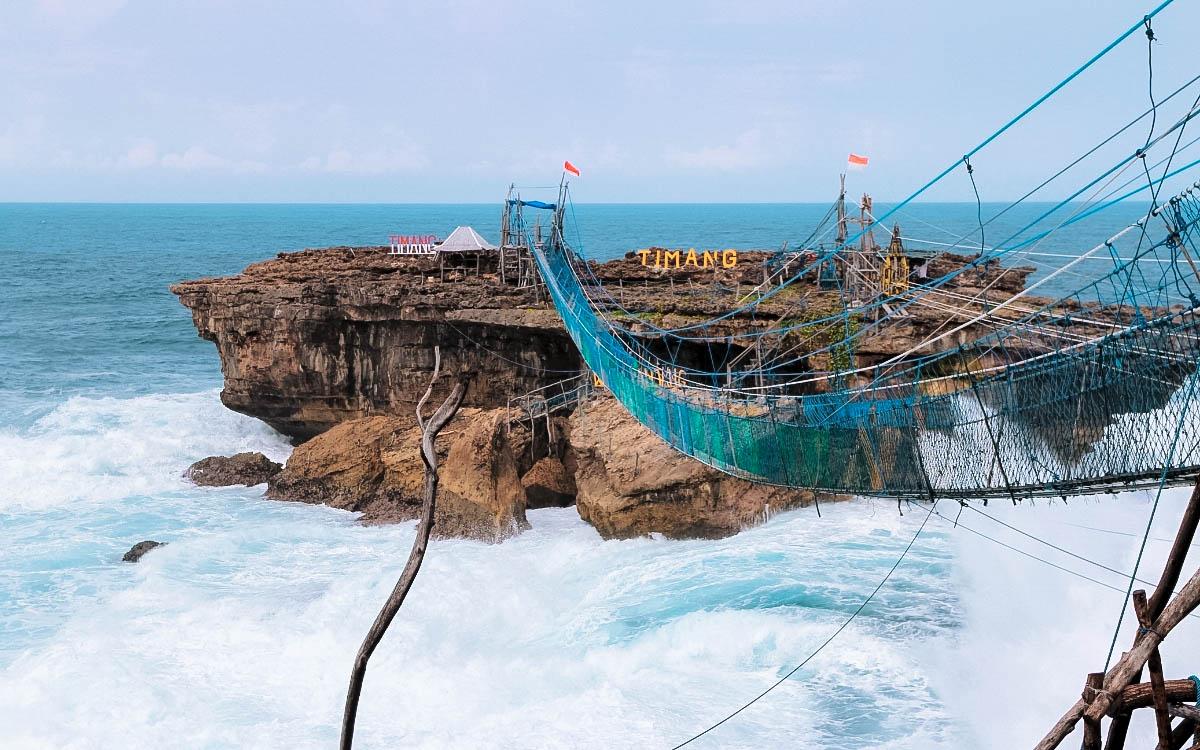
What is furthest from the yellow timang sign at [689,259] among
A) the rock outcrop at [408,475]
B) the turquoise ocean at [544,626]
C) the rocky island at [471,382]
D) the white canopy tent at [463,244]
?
the turquoise ocean at [544,626]

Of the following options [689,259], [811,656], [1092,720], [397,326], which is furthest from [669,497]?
[1092,720]

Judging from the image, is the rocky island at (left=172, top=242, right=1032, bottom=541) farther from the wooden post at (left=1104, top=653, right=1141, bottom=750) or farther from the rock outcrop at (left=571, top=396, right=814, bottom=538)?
the wooden post at (left=1104, top=653, right=1141, bottom=750)

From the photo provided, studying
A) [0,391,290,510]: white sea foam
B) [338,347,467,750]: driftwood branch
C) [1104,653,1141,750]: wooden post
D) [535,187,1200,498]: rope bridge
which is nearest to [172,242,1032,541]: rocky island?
[0,391,290,510]: white sea foam

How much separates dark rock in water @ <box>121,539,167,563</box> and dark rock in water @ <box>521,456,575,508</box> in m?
5.69

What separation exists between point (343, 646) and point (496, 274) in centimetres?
935

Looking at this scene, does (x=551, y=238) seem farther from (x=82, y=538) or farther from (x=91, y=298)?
(x=91, y=298)

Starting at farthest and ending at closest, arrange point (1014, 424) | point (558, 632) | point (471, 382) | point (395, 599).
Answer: point (471, 382), point (558, 632), point (1014, 424), point (395, 599)

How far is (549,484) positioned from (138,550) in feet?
20.7

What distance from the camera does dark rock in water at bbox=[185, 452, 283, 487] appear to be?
20.5 metres

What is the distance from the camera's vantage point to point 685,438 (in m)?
13.0

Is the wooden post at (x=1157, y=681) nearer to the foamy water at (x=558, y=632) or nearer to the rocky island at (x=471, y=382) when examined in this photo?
the foamy water at (x=558, y=632)

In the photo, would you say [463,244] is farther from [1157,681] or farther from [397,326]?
[1157,681]

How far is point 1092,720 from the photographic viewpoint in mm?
5746

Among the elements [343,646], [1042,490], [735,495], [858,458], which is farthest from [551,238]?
[1042,490]
